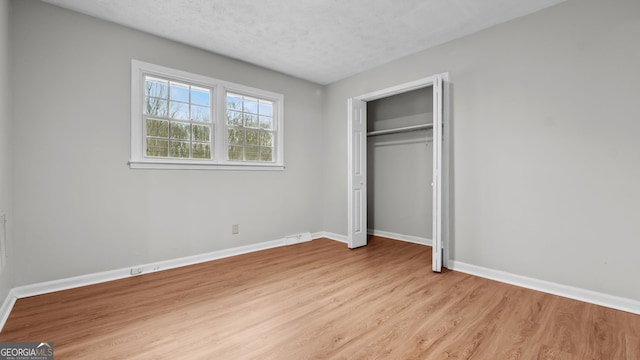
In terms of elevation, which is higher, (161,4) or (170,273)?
(161,4)

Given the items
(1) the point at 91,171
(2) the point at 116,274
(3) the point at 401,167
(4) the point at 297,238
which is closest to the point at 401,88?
(3) the point at 401,167

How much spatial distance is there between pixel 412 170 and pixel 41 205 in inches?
186

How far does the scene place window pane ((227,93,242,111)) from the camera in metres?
4.14

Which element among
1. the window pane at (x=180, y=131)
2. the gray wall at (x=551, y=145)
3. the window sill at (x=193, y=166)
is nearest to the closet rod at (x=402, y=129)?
the gray wall at (x=551, y=145)

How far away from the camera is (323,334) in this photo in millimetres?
2035

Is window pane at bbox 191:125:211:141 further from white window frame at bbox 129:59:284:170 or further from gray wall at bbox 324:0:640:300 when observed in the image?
gray wall at bbox 324:0:640:300

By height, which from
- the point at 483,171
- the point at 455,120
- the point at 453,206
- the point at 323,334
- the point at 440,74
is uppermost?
the point at 440,74

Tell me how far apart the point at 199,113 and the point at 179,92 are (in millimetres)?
341

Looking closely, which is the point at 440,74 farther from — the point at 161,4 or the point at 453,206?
the point at 161,4

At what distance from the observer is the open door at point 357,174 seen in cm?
445

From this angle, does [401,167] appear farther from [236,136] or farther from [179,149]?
[179,149]

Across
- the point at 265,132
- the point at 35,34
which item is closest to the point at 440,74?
the point at 265,132

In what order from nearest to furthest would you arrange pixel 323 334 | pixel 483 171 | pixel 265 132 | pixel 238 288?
pixel 323 334 < pixel 238 288 < pixel 483 171 < pixel 265 132

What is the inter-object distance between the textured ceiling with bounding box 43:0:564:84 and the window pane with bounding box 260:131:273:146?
114cm
